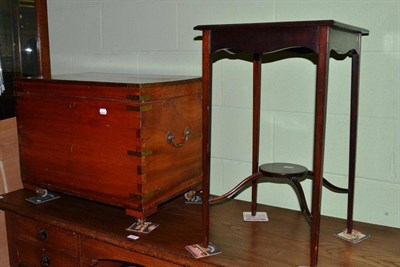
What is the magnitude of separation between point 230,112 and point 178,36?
44cm

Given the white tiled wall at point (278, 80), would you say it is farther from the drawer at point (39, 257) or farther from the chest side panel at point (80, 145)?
the drawer at point (39, 257)

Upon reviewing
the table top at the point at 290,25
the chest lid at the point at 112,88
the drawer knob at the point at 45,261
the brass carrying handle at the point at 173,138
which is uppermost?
the table top at the point at 290,25

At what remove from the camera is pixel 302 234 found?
1.68 metres

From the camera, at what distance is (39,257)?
199 centimetres

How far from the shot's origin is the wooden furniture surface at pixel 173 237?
151cm

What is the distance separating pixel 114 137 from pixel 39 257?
0.70 meters

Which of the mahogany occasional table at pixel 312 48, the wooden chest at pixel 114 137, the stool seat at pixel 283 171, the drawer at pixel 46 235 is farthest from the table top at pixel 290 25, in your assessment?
the drawer at pixel 46 235

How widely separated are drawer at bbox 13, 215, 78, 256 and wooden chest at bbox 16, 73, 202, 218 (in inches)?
6.4

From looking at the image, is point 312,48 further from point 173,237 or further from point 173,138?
point 173,237

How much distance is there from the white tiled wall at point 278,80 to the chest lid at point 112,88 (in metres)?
0.29

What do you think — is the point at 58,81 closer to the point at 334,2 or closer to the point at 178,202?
the point at 178,202

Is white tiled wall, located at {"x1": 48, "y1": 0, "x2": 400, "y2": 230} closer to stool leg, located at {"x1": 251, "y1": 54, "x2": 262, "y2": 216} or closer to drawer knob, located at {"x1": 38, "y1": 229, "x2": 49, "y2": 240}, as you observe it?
stool leg, located at {"x1": 251, "y1": 54, "x2": 262, "y2": 216}

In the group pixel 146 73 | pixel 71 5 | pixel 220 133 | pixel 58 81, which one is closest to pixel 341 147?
pixel 220 133

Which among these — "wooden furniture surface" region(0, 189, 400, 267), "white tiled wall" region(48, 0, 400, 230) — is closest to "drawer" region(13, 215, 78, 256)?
"wooden furniture surface" region(0, 189, 400, 267)
